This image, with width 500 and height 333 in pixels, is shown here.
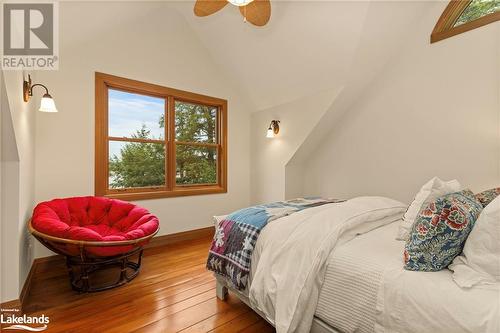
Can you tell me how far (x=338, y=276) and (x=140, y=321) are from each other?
1427 mm

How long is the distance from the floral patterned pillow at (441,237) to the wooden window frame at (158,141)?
3.02 m

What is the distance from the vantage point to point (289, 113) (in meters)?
3.74

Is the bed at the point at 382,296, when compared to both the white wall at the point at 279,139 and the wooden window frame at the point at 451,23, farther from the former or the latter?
the wooden window frame at the point at 451,23

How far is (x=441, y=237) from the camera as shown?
113 centimetres

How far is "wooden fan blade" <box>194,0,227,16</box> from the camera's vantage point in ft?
7.20

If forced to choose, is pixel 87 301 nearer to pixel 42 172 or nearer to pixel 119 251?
pixel 119 251

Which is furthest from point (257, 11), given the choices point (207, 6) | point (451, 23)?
point (451, 23)

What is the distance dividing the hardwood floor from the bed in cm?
39

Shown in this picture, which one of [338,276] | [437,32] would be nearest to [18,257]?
[338,276]

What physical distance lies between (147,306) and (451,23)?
394cm

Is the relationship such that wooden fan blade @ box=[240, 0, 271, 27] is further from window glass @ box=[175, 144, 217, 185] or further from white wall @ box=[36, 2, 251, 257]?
window glass @ box=[175, 144, 217, 185]

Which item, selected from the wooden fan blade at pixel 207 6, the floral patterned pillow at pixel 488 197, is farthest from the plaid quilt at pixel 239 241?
the wooden fan blade at pixel 207 6

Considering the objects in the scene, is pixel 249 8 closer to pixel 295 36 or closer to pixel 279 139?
pixel 295 36

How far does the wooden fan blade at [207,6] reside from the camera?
7.20 feet
